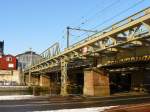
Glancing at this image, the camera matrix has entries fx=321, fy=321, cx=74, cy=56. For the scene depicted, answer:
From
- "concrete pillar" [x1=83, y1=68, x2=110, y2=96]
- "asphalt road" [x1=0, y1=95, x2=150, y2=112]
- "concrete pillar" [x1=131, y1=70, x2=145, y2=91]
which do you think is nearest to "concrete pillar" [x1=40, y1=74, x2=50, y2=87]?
"concrete pillar" [x1=131, y1=70, x2=145, y2=91]

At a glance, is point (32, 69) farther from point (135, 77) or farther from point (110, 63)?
point (110, 63)

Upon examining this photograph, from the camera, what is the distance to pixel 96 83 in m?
45.4

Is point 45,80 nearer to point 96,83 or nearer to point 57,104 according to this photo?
point 96,83

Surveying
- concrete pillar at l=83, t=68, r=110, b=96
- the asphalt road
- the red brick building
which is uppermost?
the red brick building

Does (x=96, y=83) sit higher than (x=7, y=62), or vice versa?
(x=7, y=62)

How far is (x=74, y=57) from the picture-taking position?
50.9 m

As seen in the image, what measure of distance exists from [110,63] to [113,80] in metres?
34.1

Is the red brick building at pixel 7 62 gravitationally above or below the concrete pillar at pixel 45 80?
above

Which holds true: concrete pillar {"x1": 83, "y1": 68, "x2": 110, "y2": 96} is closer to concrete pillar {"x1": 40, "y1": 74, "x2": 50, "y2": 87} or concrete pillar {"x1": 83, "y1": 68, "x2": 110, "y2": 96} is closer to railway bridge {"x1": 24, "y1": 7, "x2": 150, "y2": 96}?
railway bridge {"x1": 24, "y1": 7, "x2": 150, "y2": 96}

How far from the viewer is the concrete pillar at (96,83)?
148 feet

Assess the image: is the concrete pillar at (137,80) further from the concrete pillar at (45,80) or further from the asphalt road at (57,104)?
the concrete pillar at (45,80)

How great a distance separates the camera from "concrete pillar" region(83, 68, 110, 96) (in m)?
45.2

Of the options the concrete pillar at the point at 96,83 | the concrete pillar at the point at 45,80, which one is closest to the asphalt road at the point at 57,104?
the concrete pillar at the point at 96,83

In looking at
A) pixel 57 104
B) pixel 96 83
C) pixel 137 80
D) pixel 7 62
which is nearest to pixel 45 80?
pixel 137 80
